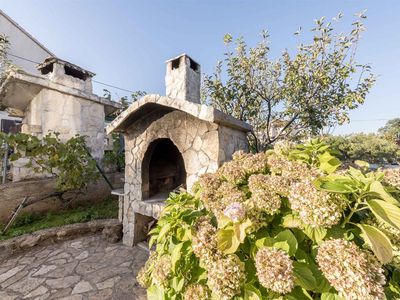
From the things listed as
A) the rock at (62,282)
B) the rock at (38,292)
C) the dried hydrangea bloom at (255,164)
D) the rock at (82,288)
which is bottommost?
the rock at (38,292)

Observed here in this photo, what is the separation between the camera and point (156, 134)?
14.3 ft

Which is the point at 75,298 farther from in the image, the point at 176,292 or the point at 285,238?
the point at 285,238

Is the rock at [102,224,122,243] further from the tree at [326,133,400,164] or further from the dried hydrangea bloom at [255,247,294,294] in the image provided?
the tree at [326,133,400,164]

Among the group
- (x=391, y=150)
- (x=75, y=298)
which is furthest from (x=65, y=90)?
(x=391, y=150)

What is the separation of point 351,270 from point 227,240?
Result: 0.61 metres

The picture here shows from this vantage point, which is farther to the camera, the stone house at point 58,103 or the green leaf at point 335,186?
the stone house at point 58,103

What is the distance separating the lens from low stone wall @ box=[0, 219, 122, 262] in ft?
14.6

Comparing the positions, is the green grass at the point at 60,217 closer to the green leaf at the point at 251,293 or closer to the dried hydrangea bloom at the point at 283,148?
the dried hydrangea bloom at the point at 283,148

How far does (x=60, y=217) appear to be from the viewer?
19.7 ft

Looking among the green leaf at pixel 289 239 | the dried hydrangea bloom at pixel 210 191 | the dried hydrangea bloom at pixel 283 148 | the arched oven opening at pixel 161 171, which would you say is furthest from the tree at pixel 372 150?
the green leaf at pixel 289 239

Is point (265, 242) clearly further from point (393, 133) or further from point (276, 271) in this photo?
point (393, 133)

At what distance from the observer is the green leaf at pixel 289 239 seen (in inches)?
44.3

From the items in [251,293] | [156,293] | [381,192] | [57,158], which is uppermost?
[381,192]

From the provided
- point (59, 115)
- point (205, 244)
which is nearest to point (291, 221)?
point (205, 244)
